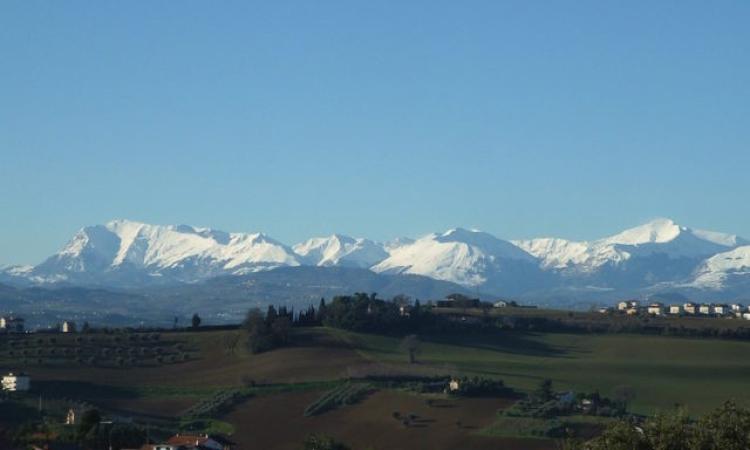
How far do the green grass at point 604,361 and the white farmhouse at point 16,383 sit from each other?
28.5m

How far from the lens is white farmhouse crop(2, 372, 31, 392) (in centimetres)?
10262

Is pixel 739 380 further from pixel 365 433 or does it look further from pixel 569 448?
pixel 569 448

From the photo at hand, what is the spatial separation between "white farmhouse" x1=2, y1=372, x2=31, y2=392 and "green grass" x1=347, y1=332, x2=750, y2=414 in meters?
28.5

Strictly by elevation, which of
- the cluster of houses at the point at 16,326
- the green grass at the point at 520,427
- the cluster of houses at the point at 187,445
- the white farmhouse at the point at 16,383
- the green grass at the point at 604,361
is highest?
the cluster of houses at the point at 16,326

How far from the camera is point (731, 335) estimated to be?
5517 inches

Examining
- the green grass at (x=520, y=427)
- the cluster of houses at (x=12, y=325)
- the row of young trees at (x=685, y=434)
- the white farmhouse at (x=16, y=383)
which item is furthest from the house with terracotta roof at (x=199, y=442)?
the cluster of houses at (x=12, y=325)

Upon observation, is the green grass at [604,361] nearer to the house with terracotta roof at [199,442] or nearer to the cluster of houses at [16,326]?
the cluster of houses at [16,326]

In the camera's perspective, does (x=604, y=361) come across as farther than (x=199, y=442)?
Yes

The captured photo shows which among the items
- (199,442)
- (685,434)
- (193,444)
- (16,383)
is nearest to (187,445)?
(193,444)

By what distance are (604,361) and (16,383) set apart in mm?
46401

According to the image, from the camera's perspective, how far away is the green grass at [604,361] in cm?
10919

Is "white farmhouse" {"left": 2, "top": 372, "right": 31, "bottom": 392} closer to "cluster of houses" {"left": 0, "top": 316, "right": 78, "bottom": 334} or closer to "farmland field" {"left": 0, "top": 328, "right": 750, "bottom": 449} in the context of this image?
"farmland field" {"left": 0, "top": 328, "right": 750, "bottom": 449}

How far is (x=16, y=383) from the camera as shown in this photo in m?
104

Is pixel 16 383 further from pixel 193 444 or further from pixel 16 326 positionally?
pixel 16 326
